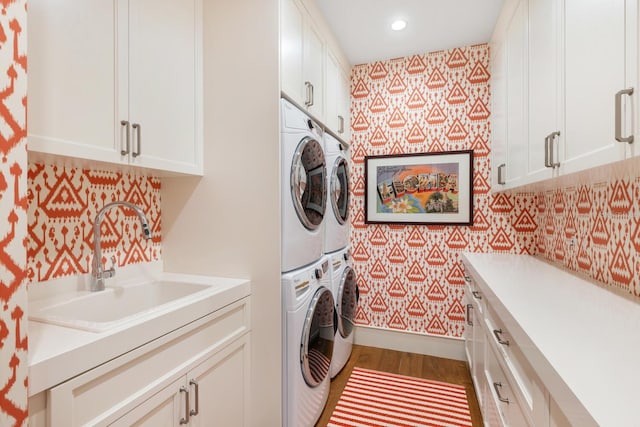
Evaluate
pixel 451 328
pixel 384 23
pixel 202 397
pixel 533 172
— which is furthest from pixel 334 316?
pixel 384 23

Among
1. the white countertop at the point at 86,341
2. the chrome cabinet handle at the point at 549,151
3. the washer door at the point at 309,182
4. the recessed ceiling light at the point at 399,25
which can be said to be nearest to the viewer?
the white countertop at the point at 86,341

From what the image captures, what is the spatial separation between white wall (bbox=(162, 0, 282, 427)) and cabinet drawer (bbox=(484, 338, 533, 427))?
98cm

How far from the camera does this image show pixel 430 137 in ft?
8.95

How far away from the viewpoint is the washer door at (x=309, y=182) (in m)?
1.66

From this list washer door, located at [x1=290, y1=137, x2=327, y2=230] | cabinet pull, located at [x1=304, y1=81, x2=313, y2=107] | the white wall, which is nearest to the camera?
the white wall

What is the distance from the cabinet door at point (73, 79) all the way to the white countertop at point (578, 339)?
1.52m

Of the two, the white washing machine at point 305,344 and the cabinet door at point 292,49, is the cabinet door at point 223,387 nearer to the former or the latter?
the white washing machine at point 305,344

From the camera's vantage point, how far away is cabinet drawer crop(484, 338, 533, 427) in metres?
1.03

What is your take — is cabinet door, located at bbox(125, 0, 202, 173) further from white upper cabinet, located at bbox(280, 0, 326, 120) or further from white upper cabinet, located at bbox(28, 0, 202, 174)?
white upper cabinet, located at bbox(280, 0, 326, 120)

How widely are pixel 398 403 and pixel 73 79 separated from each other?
94.5 inches

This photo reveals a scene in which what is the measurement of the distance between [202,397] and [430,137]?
2479mm

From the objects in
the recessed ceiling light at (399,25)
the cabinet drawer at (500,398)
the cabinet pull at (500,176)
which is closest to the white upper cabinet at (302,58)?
the recessed ceiling light at (399,25)

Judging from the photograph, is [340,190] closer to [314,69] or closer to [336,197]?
[336,197]

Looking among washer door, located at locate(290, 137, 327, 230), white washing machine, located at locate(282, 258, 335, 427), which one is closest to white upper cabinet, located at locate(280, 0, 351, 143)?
washer door, located at locate(290, 137, 327, 230)
